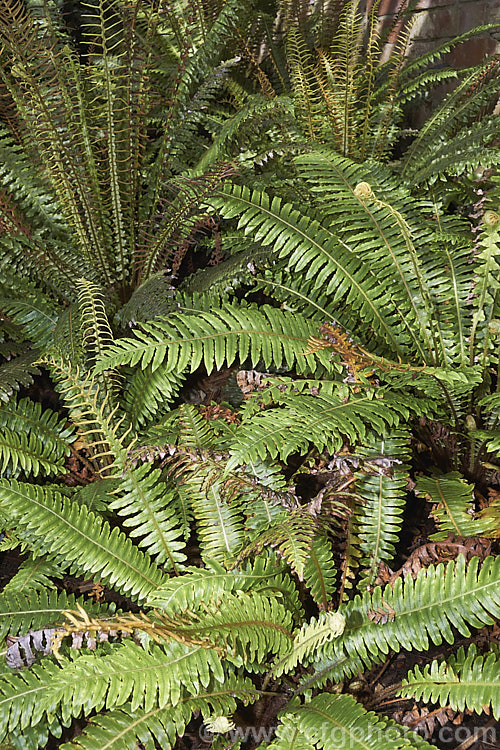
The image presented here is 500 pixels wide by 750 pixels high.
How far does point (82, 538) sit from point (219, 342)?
59cm

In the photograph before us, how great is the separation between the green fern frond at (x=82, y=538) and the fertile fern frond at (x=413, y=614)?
1.56ft

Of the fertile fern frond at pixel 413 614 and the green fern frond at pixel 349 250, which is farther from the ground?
the green fern frond at pixel 349 250

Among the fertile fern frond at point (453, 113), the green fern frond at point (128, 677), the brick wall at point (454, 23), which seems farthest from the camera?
the brick wall at point (454, 23)

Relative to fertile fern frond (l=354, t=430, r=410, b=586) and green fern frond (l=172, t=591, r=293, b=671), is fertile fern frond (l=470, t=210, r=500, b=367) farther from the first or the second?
green fern frond (l=172, t=591, r=293, b=671)

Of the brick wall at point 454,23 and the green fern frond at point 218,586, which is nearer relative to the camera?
the green fern frond at point 218,586

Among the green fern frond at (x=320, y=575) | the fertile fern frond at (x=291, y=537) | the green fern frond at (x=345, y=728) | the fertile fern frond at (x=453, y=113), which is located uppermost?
the fertile fern frond at (x=453, y=113)

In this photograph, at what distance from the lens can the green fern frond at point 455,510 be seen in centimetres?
148

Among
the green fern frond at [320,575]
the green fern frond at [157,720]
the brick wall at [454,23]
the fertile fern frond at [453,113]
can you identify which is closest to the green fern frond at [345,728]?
the green fern frond at [157,720]

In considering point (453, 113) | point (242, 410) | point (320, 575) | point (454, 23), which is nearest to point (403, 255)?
point (242, 410)

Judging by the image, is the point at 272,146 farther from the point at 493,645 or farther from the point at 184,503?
the point at 493,645

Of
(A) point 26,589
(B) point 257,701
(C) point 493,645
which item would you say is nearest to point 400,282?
(C) point 493,645

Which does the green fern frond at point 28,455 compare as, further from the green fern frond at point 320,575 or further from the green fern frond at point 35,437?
the green fern frond at point 320,575

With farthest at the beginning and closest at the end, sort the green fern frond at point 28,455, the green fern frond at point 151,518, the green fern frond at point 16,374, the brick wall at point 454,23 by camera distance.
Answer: the brick wall at point 454,23 → the green fern frond at point 16,374 → the green fern frond at point 28,455 → the green fern frond at point 151,518

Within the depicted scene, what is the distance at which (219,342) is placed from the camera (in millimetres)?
1525
